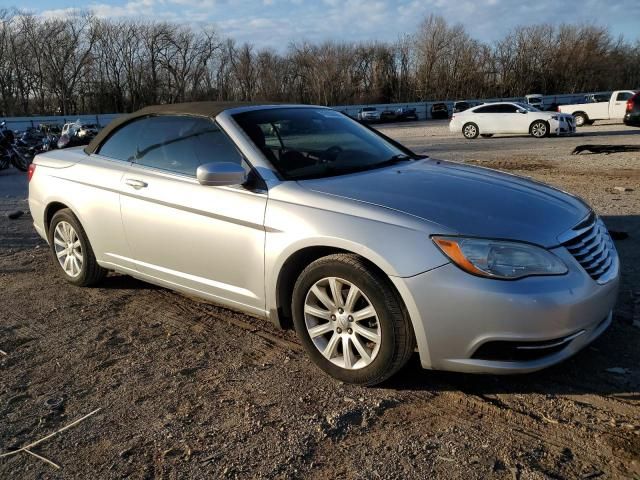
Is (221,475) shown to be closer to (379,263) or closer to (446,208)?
(379,263)

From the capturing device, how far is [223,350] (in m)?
3.76

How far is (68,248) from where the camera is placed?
5.07 meters

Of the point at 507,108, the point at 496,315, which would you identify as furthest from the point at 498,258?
the point at 507,108

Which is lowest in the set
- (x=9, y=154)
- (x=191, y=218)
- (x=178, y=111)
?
(x=9, y=154)

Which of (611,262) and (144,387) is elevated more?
(611,262)

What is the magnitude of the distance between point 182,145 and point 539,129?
69.1ft

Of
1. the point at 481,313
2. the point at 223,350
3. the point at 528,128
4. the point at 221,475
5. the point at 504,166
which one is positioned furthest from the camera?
the point at 528,128

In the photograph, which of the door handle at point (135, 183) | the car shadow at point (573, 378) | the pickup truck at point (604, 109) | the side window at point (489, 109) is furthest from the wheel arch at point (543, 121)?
the door handle at point (135, 183)

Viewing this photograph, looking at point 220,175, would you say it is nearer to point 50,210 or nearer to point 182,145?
point 182,145

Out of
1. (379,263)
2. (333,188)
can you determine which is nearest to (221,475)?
(379,263)

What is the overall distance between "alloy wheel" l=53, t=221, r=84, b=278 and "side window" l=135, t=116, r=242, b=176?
3.62 feet

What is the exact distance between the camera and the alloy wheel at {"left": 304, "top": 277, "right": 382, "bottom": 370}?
3100 mm

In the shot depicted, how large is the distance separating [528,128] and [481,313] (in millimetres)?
21922

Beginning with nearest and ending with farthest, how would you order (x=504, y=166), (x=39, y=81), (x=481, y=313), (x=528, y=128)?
(x=481, y=313)
(x=504, y=166)
(x=528, y=128)
(x=39, y=81)
